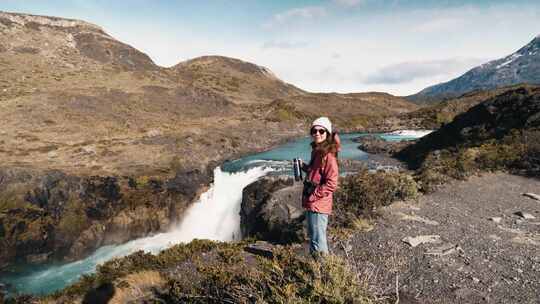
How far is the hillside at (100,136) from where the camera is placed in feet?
83.0

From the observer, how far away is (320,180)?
6.46 meters

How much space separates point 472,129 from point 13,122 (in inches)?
2274

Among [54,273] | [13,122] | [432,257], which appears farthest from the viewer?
[13,122]

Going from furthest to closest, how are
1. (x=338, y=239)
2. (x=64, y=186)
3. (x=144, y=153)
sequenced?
1. (x=144, y=153)
2. (x=64, y=186)
3. (x=338, y=239)

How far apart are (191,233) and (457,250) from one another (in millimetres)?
21037

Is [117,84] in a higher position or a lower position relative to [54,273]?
higher

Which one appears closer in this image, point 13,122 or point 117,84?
point 13,122

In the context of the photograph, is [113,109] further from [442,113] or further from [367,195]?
[442,113]

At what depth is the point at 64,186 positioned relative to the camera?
89.6ft

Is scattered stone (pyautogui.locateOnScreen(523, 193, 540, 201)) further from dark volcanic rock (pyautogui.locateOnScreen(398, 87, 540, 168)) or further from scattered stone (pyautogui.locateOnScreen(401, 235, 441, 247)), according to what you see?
dark volcanic rock (pyautogui.locateOnScreen(398, 87, 540, 168))

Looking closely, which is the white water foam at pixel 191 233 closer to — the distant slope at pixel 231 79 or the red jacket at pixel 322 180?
the red jacket at pixel 322 180

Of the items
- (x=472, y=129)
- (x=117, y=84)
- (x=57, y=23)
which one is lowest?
(x=472, y=129)

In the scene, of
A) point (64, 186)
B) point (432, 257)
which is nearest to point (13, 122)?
point (64, 186)

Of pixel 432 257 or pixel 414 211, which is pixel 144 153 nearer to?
pixel 414 211
